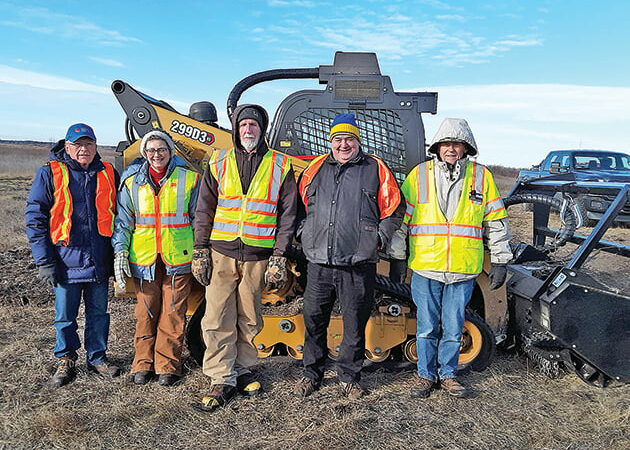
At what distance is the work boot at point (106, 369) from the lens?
4.25m

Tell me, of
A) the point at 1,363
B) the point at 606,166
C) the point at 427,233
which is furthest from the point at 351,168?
the point at 606,166

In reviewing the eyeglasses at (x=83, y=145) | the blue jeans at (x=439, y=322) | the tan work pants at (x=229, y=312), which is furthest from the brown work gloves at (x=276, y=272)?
the eyeglasses at (x=83, y=145)

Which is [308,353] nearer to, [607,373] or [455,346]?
[455,346]

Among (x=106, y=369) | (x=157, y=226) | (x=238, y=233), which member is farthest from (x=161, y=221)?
(x=106, y=369)

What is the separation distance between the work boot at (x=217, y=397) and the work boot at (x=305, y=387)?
489 millimetres

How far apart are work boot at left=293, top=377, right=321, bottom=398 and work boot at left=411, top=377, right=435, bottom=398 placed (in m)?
0.77

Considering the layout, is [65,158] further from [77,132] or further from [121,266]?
[121,266]

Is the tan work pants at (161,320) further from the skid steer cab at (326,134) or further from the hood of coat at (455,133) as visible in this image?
the hood of coat at (455,133)

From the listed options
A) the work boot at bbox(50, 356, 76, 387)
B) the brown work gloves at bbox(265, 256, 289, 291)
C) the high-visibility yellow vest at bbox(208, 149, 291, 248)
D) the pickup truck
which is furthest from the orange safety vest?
the pickup truck

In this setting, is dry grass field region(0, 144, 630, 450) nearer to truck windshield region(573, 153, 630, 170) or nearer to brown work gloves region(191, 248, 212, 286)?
brown work gloves region(191, 248, 212, 286)

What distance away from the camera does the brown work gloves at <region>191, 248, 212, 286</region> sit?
379cm

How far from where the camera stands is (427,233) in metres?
3.92

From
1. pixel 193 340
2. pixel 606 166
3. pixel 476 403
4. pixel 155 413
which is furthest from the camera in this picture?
pixel 606 166

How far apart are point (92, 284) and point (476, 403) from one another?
10.4ft
